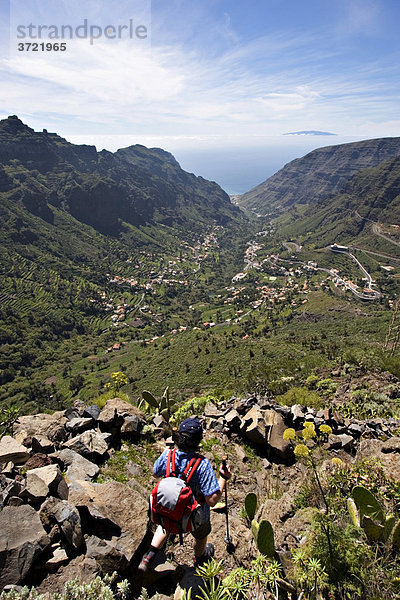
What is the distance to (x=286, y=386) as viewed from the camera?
57.7ft

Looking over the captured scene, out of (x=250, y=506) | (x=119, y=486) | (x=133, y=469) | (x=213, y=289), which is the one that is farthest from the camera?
(x=213, y=289)

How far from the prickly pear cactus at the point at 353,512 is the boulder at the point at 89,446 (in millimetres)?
5175

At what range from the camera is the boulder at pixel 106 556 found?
138 inches

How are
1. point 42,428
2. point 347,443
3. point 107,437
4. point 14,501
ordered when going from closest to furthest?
1. point 14,501
2. point 107,437
3. point 42,428
4. point 347,443

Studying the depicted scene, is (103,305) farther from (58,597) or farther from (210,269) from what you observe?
(58,597)

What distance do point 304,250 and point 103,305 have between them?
386ft

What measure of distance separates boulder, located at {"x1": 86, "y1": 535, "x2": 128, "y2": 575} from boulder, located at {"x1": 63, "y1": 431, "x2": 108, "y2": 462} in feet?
9.68

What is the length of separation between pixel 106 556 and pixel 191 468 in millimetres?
1499

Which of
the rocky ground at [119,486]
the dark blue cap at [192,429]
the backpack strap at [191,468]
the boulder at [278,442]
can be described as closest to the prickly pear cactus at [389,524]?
the rocky ground at [119,486]

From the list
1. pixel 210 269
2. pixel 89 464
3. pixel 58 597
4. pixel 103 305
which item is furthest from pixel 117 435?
pixel 210 269

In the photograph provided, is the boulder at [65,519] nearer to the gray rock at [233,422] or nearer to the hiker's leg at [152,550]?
the hiker's leg at [152,550]

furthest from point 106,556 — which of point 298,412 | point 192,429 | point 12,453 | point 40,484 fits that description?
point 298,412

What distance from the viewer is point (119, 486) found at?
4777 mm

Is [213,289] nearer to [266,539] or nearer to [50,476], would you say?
[50,476]
